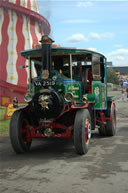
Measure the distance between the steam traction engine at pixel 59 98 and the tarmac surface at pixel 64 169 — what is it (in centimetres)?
39

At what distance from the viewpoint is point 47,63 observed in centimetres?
597

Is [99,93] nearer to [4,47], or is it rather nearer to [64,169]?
[64,169]

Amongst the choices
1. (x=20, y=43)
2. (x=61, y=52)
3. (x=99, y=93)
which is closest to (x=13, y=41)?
(x=20, y=43)

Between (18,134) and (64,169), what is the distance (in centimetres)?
150

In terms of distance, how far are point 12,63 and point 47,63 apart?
11.1 metres

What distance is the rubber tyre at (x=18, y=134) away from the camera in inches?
233

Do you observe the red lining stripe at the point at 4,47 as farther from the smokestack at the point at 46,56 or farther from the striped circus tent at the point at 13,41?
the smokestack at the point at 46,56

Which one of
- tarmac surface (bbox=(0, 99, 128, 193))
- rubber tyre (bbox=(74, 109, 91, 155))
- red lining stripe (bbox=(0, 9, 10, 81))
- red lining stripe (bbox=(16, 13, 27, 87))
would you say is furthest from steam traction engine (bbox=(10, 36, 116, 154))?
red lining stripe (bbox=(0, 9, 10, 81))

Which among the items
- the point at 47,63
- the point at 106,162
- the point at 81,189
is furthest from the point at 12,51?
the point at 81,189

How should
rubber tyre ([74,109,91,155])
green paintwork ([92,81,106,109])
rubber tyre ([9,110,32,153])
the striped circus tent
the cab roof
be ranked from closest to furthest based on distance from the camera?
rubber tyre ([74,109,91,155]), rubber tyre ([9,110,32,153]), the cab roof, green paintwork ([92,81,106,109]), the striped circus tent

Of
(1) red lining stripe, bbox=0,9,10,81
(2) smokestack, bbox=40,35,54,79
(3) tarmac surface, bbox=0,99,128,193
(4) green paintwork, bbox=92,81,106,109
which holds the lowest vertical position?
(3) tarmac surface, bbox=0,99,128,193

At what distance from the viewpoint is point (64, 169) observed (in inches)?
192

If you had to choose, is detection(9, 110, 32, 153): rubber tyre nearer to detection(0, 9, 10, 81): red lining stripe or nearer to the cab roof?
the cab roof

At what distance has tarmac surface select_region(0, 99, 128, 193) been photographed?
4031 millimetres
